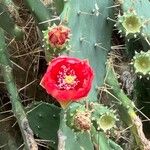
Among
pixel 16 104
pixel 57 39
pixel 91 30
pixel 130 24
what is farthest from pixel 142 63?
pixel 16 104

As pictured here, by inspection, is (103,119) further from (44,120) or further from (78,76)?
(44,120)

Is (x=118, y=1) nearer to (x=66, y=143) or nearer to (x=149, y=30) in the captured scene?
(x=149, y=30)

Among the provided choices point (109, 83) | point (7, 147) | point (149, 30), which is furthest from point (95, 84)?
point (7, 147)

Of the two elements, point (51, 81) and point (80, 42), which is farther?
point (80, 42)

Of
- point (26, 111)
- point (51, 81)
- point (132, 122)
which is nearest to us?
point (51, 81)

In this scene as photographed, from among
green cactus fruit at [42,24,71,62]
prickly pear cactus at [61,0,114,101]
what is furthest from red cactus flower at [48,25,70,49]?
prickly pear cactus at [61,0,114,101]

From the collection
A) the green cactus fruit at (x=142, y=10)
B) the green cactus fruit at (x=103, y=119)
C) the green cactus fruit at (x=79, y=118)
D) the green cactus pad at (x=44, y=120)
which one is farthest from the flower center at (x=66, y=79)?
the green cactus pad at (x=44, y=120)
